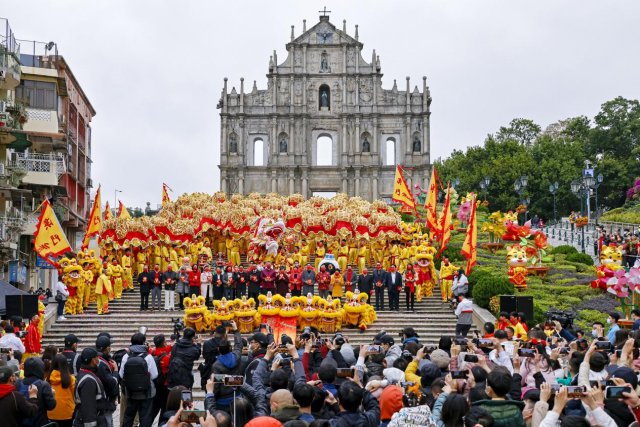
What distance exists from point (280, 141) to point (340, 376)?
56978 mm

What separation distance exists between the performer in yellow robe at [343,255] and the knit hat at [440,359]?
61.1 feet

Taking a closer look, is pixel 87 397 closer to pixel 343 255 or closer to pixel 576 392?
pixel 576 392

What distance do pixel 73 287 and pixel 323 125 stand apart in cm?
4307

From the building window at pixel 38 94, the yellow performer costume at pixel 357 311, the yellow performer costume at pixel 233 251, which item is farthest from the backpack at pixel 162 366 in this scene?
the building window at pixel 38 94

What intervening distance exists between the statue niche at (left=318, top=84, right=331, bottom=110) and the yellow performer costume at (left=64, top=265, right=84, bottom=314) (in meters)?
43.1

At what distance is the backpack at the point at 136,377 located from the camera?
1156cm

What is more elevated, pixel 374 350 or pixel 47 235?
pixel 47 235

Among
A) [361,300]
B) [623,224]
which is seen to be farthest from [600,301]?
[623,224]

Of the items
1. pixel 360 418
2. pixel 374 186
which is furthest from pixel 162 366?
pixel 374 186

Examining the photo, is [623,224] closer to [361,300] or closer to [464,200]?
[464,200]

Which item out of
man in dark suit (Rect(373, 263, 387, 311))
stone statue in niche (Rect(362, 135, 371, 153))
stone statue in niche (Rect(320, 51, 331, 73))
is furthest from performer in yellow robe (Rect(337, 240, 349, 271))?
stone statue in niche (Rect(320, 51, 331, 73))

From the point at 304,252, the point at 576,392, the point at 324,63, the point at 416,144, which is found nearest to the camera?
the point at 576,392

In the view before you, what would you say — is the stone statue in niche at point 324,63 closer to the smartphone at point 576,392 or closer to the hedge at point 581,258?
the hedge at point 581,258

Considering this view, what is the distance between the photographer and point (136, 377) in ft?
38.0
